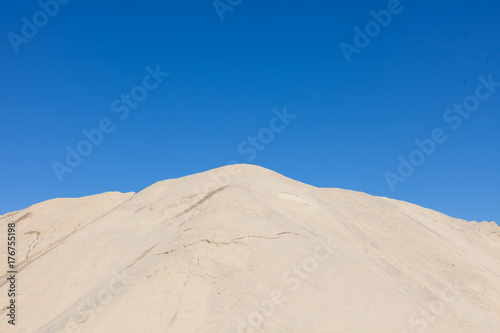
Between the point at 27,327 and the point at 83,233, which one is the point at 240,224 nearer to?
the point at 27,327

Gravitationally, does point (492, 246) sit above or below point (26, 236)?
below

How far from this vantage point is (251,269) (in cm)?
967

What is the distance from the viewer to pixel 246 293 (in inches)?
349

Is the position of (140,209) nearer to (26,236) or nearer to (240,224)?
(240,224)

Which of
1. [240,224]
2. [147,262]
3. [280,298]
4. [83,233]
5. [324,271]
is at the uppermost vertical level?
[83,233]

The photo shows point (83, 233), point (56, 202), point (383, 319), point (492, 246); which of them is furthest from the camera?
point (56, 202)

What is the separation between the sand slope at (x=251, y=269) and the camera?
852 centimetres

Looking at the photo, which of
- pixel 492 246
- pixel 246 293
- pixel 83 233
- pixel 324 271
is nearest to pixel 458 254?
pixel 492 246

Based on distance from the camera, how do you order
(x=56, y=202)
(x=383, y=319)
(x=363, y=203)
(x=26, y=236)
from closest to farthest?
(x=383, y=319) < (x=363, y=203) < (x=26, y=236) < (x=56, y=202)

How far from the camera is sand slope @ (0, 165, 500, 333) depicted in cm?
852

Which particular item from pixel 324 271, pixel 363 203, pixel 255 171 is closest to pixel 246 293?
pixel 324 271

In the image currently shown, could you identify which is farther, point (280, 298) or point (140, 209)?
point (140, 209)

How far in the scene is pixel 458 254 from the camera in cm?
1673

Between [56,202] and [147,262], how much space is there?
16267 millimetres
